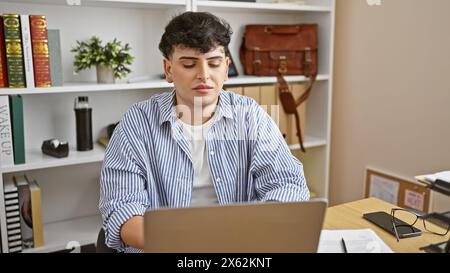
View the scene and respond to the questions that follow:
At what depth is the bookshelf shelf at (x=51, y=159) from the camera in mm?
1804

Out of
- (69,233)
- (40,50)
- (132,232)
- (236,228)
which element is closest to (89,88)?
(40,50)

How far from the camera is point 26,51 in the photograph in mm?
1740

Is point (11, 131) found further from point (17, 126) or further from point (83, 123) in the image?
point (83, 123)

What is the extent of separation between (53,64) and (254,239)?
145 centimetres

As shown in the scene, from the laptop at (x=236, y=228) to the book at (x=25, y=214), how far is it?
1.42 m

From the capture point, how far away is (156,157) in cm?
129

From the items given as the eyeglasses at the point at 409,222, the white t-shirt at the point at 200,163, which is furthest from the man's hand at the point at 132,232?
the eyeglasses at the point at 409,222

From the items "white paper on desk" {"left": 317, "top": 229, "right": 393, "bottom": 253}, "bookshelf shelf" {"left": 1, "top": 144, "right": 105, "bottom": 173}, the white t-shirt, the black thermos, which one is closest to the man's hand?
the white t-shirt

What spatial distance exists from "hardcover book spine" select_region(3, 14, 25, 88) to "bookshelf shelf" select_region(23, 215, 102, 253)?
709mm

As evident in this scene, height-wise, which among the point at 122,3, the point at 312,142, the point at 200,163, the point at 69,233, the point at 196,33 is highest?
the point at 122,3

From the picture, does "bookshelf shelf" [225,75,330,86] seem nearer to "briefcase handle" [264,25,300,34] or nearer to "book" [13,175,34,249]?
"briefcase handle" [264,25,300,34]

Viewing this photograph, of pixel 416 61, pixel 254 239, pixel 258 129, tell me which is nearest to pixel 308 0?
pixel 416 61

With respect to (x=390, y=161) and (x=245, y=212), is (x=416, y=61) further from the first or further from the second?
(x=245, y=212)

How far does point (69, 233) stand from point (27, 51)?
85 cm
